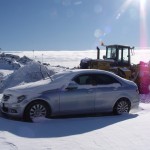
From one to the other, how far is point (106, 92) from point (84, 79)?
805 millimetres

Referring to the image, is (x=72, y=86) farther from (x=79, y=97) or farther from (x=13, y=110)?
(x=13, y=110)

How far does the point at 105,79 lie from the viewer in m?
11.2

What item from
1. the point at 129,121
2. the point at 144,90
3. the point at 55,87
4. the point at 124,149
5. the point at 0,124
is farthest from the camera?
the point at 144,90

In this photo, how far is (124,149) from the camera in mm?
6578

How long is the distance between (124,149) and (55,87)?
4.04 meters

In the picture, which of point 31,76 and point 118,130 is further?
point 31,76

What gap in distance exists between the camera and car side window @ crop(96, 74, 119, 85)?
11031 mm

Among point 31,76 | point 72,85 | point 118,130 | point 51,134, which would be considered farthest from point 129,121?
point 31,76

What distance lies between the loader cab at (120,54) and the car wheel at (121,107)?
34.8 ft

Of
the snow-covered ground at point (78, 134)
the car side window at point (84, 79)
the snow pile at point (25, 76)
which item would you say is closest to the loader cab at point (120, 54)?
the snow pile at point (25, 76)

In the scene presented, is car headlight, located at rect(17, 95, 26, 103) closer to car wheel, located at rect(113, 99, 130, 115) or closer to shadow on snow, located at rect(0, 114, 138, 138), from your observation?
shadow on snow, located at rect(0, 114, 138, 138)

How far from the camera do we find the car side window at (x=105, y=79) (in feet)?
36.2

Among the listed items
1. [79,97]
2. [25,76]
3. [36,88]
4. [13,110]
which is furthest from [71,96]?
[25,76]

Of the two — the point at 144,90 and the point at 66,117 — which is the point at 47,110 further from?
the point at 144,90
